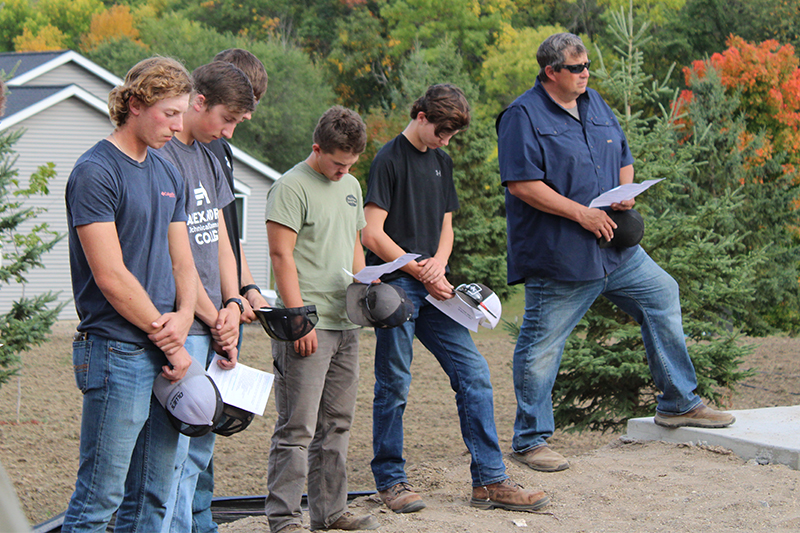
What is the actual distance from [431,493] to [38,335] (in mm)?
4708

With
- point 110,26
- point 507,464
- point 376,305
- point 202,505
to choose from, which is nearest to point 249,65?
point 376,305

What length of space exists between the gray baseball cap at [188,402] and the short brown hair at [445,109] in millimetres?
1901

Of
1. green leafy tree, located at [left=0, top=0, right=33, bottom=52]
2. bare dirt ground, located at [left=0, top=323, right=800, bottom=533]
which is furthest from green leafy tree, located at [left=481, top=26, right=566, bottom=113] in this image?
green leafy tree, located at [left=0, top=0, right=33, bottom=52]

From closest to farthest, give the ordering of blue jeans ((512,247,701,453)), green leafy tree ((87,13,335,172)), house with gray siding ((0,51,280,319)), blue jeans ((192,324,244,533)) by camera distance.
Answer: blue jeans ((192,324,244,533)), blue jeans ((512,247,701,453)), house with gray siding ((0,51,280,319)), green leafy tree ((87,13,335,172))

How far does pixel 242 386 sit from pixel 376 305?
0.79m

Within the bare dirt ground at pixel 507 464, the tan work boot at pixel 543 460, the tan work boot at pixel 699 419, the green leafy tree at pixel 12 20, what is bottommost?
the bare dirt ground at pixel 507 464

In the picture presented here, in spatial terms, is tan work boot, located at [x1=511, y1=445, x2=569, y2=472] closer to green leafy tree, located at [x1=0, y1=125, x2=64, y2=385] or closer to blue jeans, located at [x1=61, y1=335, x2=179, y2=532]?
blue jeans, located at [x1=61, y1=335, x2=179, y2=532]

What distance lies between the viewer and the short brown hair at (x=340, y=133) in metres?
3.70

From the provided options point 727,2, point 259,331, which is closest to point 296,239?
point 259,331

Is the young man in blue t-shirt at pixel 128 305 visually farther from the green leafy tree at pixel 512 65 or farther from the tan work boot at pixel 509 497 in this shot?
the green leafy tree at pixel 512 65

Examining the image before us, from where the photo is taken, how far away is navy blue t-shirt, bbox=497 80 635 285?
167 inches

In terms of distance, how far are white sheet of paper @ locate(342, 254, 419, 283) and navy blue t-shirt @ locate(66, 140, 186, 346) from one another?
1.10m

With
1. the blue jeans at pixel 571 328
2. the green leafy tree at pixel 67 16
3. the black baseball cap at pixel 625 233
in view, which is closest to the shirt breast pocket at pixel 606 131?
the black baseball cap at pixel 625 233

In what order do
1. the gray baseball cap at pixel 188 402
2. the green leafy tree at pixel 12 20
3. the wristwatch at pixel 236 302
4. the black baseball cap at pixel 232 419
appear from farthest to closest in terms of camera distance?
the green leafy tree at pixel 12 20 → the wristwatch at pixel 236 302 → the black baseball cap at pixel 232 419 → the gray baseball cap at pixel 188 402
